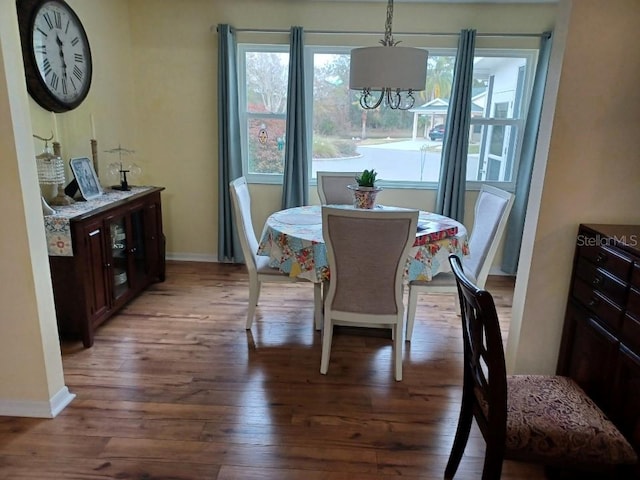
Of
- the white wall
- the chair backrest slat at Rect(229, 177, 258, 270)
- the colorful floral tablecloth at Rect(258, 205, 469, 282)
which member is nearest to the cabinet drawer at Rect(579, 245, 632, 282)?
the colorful floral tablecloth at Rect(258, 205, 469, 282)

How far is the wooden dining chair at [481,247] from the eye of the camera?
277 cm

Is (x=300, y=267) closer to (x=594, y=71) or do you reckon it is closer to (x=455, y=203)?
(x=594, y=71)

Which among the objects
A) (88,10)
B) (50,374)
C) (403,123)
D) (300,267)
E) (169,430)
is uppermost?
(88,10)

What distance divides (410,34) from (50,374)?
3.72m

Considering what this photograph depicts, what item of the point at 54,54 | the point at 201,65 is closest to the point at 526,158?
the point at 201,65

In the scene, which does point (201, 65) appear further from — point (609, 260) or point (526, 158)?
point (609, 260)

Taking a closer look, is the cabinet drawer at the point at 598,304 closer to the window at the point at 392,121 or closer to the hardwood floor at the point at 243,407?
the hardwood floor at the point at 243,407

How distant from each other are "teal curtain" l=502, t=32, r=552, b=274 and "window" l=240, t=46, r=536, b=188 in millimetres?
135

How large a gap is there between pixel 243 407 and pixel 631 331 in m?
1.69

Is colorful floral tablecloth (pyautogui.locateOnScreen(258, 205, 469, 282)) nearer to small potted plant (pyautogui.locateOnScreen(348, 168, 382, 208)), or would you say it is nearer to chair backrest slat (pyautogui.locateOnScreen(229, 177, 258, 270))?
chair backrest slat (pyautogui.locateOnScreen(229, 177, 258, 270))

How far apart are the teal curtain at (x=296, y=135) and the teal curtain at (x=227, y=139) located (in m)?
0.49

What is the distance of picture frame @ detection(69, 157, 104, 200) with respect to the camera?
9.76 ft

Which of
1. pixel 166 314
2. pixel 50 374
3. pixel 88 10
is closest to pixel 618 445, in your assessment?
pixel 50 374

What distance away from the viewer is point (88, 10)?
11.0ft
